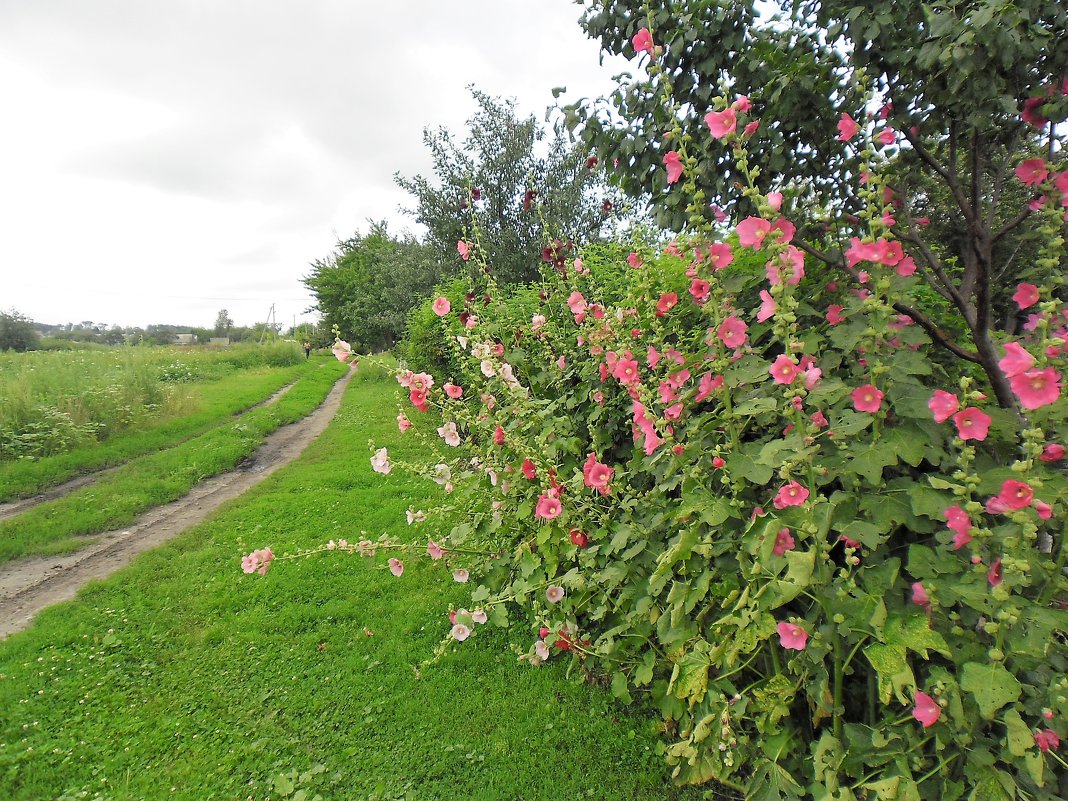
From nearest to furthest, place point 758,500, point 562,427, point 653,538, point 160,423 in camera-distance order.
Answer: point 758,500
point 653,538
point 562,427
point 160,423

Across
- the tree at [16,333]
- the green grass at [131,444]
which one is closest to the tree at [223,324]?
the tree at [16,333]

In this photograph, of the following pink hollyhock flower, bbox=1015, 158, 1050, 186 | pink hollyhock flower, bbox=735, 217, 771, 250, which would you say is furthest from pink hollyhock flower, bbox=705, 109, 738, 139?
pink hollyhock flower, bbox=1015, 158, 1050, 186

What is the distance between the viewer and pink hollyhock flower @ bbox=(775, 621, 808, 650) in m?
1.55

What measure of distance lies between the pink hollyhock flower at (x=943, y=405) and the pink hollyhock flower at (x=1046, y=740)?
0.77 meters

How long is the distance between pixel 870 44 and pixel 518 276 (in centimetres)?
851

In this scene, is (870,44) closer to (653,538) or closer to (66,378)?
(653,538)

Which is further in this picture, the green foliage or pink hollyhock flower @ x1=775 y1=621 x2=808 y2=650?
pink hollyhock flower @ x1=775 y1=621 x2=808 y2=650

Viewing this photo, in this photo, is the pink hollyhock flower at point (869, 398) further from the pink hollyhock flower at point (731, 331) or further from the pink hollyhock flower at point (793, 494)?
the pink hollyhock flower at point (731, 331)

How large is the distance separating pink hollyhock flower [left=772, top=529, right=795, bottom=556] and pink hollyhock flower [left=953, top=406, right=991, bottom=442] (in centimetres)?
51

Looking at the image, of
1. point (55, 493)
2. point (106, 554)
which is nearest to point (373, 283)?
point (55, 493)

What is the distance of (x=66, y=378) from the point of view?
10.5m

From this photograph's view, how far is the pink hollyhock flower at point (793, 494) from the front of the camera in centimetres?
154

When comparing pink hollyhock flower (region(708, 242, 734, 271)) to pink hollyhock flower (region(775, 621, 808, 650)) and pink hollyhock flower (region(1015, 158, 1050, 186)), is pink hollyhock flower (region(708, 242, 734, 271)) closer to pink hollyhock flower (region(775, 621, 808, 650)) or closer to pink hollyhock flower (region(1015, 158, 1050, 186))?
pink hollyhock flower (region(1015, 158, 1050, 186))

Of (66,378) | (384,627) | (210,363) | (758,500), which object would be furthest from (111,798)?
(210,363)
